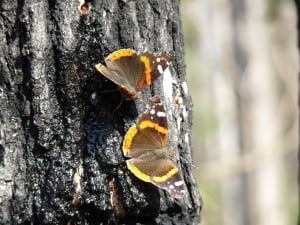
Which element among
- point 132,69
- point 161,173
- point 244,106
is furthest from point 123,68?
point 244,106

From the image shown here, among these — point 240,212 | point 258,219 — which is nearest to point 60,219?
point 258,219

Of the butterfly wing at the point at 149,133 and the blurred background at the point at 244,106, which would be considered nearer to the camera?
the butterfly wing at the point at 149,133

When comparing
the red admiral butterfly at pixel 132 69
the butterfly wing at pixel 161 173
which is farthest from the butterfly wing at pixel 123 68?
the butterfly wing at pixel 161 173

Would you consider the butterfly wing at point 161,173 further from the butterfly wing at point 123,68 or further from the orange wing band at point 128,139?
the butterfly wing at point 123,68

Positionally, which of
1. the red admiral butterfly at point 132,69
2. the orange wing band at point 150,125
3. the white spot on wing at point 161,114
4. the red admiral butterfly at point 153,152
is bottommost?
the red admiral butterfly at point 153,152

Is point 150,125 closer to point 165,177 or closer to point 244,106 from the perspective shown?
point 165,177

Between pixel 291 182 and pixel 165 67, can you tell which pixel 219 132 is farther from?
pixel 165 67
